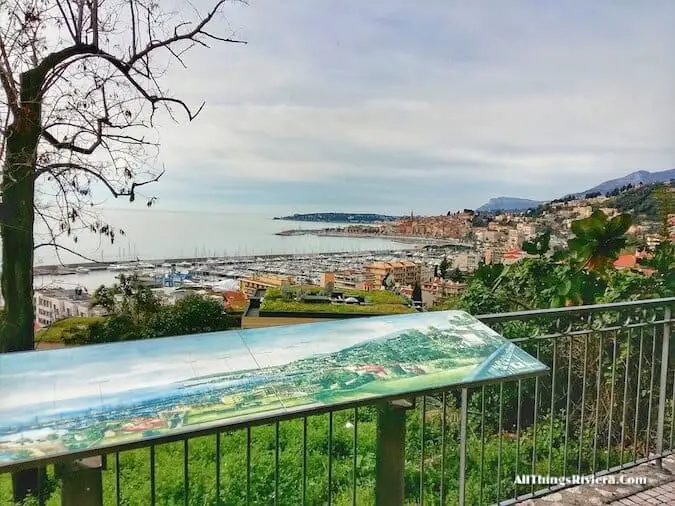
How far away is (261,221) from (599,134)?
355 centimetres

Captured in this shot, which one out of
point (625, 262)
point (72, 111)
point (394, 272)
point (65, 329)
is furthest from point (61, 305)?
point (625, 262)

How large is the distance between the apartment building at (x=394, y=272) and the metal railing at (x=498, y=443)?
878 mm

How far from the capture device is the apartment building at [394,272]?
3.75 metres

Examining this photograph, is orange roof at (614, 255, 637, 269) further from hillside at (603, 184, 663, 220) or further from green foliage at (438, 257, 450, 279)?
green foliage at (438, 257, 450, 279)

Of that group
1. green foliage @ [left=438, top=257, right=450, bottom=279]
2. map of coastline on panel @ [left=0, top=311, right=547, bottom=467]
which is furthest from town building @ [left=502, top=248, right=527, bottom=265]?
map of coastline on panel @ [left=0, top=311, right=547, bottom=467]

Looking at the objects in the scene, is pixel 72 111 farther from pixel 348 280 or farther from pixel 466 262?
pixel 466 262

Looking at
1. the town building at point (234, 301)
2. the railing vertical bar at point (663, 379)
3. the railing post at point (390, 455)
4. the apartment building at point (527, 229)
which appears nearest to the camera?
the railing post at point (390, 455)

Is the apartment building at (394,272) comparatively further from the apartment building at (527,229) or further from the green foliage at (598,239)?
the green foliage at (598,239)

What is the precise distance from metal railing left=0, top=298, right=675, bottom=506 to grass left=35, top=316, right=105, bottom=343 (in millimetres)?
768

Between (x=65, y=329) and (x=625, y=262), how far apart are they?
399 centimetres

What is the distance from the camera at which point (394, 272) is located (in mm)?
Answer: 3760

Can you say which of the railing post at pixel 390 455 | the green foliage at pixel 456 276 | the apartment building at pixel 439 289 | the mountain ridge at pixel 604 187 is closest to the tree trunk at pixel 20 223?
the railing post at pixel 390 455

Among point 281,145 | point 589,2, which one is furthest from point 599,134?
point 281,145

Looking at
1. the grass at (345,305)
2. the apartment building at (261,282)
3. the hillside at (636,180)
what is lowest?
the grass at (345,305)
